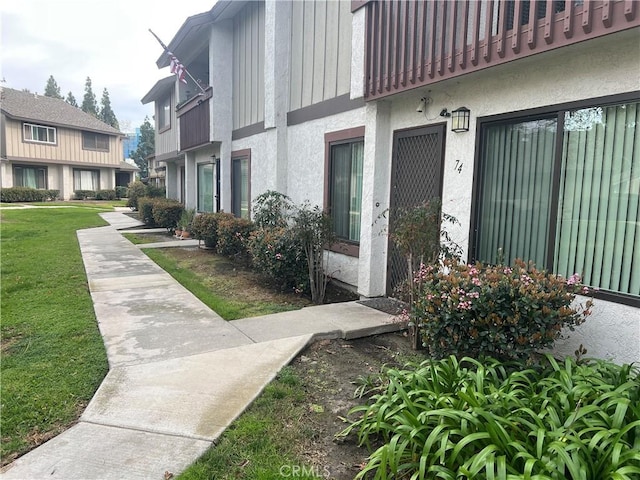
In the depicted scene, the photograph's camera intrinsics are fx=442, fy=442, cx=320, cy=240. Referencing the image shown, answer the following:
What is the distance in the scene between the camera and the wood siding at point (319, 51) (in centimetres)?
735

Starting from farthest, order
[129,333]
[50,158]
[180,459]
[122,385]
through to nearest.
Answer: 1. [50,158]
2. [129,333]
3. [122,385]
4. [180,459]

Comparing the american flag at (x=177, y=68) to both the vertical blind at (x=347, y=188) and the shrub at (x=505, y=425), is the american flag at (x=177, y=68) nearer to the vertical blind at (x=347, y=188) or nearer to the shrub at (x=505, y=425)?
the vertical blind at (x=347, y=188)

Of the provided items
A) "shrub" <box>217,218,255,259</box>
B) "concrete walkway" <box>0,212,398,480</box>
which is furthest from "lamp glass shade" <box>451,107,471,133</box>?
"shrub" <box>217,218,255,259</box>

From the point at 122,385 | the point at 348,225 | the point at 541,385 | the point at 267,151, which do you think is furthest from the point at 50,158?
the point at 541,385

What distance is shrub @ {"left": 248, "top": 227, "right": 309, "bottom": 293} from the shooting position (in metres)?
7.05

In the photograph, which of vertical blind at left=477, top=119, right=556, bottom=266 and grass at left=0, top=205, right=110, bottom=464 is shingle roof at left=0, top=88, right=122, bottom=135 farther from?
vertical blind at left=477, top=119, right=556, bottom=266

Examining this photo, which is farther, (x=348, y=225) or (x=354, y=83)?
(x=348, y=225)

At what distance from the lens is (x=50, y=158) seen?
32.9m

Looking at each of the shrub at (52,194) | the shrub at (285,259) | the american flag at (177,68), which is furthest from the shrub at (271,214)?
the shrub at (52,194)

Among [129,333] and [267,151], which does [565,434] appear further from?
[267,151]

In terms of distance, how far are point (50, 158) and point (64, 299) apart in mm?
31786

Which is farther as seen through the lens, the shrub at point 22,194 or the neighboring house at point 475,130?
the shrub at point 22,194

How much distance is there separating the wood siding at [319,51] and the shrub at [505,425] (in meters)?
5.40
